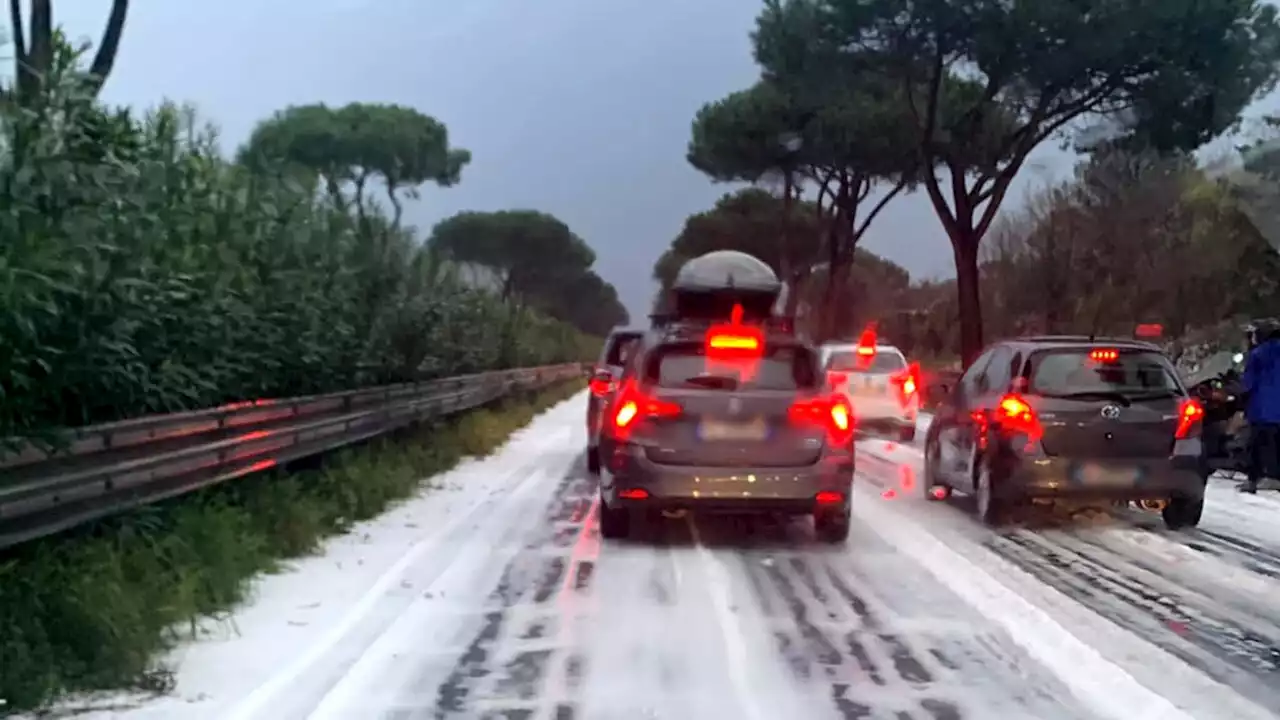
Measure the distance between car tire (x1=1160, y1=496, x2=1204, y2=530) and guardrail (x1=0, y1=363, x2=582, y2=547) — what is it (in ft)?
23.7

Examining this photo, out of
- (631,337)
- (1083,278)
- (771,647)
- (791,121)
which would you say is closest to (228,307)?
(771,647)

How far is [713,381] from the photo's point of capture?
1062 cm

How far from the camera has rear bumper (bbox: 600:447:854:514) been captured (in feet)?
33.8

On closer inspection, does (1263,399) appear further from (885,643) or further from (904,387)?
(904,387)

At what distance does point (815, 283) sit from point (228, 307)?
5464cm

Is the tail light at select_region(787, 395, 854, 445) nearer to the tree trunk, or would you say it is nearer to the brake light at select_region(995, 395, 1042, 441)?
the brake light at select_region(995, 395, 1042, 441)

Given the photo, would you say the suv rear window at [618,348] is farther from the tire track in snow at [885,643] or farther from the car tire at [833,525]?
the tire track in snow at [885,643]

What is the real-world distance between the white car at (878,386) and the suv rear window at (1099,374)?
1052 centimetres

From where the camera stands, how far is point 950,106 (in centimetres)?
3050

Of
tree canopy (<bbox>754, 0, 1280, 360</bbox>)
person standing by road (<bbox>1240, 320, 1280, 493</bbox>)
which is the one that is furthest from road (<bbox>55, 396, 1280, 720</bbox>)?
tree canopy (<bbox>754, 0, 1280, 360</bbox>)

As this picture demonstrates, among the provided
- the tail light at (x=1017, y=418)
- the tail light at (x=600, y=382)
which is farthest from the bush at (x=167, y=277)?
the tail light at (x=1017, y=418)

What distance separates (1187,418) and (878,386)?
1116 centimetres

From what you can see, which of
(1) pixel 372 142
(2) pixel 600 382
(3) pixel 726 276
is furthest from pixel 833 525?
(1) pixel 372 142

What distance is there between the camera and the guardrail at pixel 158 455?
21.6 feet
